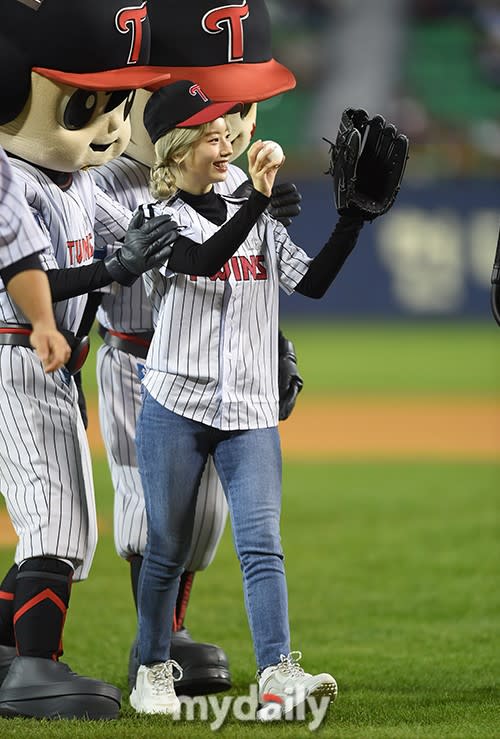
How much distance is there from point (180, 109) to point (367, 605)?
271 centimetres

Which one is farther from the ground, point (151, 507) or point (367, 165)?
point (367, 165)

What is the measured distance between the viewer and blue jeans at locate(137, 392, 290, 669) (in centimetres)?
362

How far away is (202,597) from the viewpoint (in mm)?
5922

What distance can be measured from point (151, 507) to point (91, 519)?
0.20 metres

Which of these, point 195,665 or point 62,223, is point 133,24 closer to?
point 62,223

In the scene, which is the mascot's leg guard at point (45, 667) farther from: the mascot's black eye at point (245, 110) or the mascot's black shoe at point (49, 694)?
the mascot's black eye at point (245, 110)

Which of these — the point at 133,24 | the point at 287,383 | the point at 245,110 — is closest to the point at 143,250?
the point at 133,24

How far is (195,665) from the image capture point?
14.0 ft

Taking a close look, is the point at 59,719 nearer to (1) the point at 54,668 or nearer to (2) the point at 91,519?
(1) the point at 54,668

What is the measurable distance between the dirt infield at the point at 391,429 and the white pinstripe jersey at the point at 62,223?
21.9 ft

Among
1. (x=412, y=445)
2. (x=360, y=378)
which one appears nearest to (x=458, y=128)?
(x=360, y=378)

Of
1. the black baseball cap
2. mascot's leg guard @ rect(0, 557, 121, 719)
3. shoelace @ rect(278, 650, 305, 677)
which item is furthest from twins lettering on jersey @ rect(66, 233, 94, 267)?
shoelace @ rect(278, 650, 305, 677)

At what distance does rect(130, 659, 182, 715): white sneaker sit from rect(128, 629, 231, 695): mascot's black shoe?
0.31 meters

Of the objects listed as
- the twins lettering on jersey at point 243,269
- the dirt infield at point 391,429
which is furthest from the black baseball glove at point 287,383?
the dirt infield at point 391,429
